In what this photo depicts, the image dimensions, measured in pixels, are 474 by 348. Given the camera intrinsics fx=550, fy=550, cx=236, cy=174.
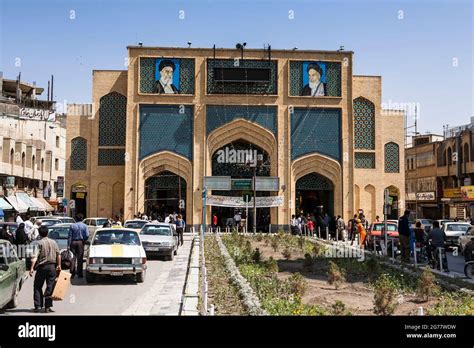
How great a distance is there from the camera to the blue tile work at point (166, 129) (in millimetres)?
39781

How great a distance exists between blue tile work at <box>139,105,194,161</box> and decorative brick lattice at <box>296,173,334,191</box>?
8679 millimetres

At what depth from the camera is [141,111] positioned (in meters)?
40.0

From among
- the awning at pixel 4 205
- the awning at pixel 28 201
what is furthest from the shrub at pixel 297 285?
the awning at pixel 28 201

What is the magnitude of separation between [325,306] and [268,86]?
3179 cm

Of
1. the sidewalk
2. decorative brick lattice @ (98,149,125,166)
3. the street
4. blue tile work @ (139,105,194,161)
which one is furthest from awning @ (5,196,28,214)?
the street

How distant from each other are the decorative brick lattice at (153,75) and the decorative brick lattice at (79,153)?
612cm

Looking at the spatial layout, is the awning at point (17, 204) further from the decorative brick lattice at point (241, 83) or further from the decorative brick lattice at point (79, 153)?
the decorative brick lattice at point (241, 83)

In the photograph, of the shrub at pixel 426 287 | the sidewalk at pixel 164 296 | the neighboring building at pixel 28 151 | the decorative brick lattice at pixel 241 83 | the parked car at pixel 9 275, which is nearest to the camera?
the parked car at pixel 9 275

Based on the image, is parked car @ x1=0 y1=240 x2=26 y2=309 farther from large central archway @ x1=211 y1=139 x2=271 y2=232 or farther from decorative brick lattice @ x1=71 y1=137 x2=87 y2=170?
decorative brick lattice @ x1=71 y1=137 x2=87 y2=170

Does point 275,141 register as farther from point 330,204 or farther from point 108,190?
point 108,190

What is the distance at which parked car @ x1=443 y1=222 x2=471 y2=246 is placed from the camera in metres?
26.4
